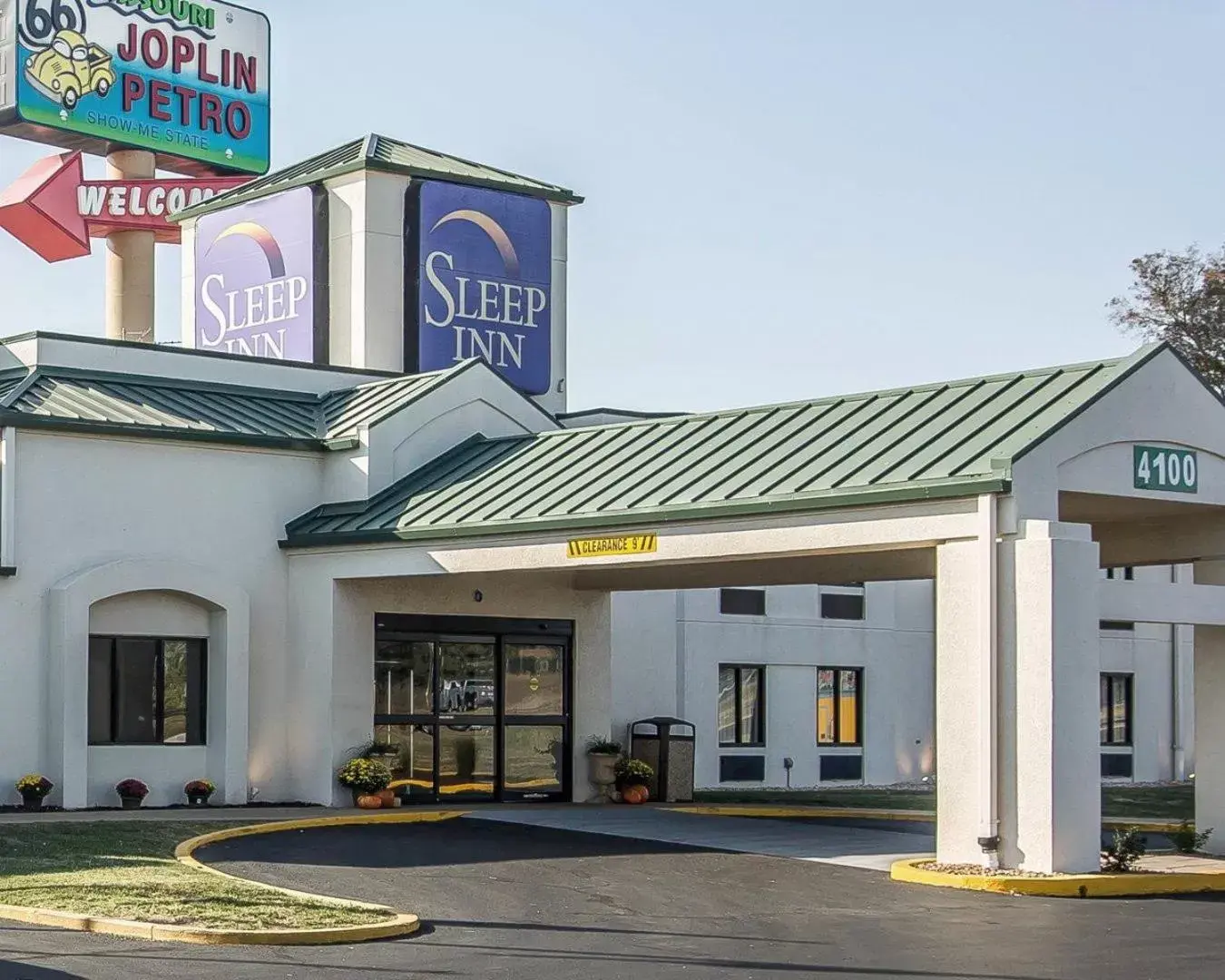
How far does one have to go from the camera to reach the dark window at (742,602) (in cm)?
3431

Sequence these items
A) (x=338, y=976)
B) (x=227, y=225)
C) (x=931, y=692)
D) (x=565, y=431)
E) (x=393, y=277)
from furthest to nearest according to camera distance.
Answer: (x=931, y=692) < (x=227, y=225) < (x=393, y=277) < (x=565, y=431) < (x=338, y=976)

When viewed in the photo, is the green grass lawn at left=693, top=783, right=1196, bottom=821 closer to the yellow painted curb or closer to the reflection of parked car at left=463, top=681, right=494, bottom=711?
the reflection of parked car at left=463, top=681, right=494, bottom=711

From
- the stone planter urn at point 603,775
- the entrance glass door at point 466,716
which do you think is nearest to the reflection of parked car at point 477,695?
the entrance glass door at point 466,716

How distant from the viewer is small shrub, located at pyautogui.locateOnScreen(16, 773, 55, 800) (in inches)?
935

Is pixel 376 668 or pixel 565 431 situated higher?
pixel 565 431

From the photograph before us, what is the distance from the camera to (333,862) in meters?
18.9

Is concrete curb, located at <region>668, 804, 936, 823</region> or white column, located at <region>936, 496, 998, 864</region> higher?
white column, located at <region>936, 496, 998, 864</region>

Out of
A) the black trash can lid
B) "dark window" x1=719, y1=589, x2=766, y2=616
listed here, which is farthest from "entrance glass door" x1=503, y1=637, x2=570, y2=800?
"dark window" x1=719, y1=589, x2=766, y2=616

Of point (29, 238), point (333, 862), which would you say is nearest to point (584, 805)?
point (333, 862)

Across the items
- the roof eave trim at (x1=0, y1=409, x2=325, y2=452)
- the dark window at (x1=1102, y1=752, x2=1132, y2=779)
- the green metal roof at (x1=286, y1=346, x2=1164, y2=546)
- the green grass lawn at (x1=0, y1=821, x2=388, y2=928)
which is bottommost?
the dark window at (x1=1102, y1=752, x2=1132, y2=779)

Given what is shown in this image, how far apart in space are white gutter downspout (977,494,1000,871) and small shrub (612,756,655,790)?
34.1 ft

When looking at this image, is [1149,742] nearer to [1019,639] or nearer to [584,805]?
[584,805]

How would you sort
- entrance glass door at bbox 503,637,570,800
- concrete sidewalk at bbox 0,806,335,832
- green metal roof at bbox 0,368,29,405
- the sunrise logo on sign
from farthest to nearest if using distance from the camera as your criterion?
the sunrise logo on sign → entrance glass door at bbox 503,637,570,800 → green metal roof at bbox 0,368,29,405 → concrete sidewalk at bbox 0,806,335,832

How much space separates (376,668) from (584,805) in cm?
355
